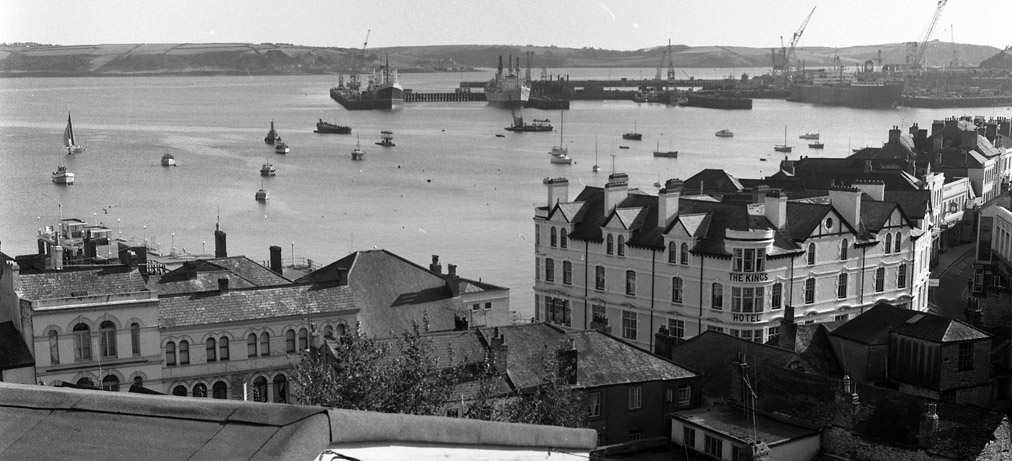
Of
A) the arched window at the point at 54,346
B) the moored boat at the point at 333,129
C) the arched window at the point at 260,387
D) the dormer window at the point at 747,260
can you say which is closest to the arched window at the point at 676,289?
the dormer window at the point at 747,260

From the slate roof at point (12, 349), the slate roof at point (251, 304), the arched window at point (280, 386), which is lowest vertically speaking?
the arched window at point (280, 386)

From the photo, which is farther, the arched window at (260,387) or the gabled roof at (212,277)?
the gabled roof at (212,277)

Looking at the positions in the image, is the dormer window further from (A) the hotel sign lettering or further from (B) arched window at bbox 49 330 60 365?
(B) arched window at bbox 49 330 60 365

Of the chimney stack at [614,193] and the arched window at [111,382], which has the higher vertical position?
the chimney stack at [614,193]

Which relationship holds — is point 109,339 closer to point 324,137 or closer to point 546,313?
point 546,313

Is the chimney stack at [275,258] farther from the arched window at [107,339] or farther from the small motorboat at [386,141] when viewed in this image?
the small motorboat at [386,141]

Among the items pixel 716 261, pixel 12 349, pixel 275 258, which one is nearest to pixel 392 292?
pixel 716 261
